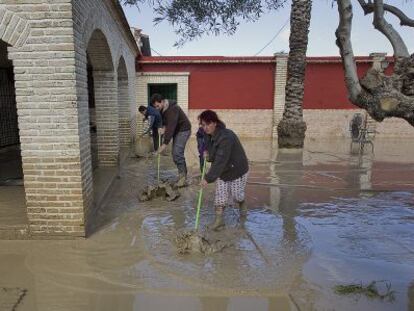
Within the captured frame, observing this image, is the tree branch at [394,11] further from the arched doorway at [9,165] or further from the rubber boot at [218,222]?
the arched doorway at [9,165]

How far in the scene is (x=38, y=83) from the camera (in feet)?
13.6

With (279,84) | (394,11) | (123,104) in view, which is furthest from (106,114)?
(279,84)

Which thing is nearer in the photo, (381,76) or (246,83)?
(381,76)

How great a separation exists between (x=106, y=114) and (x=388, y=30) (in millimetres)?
6343

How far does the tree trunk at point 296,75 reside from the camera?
448 inches

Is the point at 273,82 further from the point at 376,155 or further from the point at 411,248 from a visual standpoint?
the point at 411,248

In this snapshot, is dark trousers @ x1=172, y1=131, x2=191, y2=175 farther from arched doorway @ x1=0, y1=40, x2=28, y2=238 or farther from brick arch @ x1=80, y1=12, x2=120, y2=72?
arched doorway @ x1=0, y1=40, x2=28, y2=238

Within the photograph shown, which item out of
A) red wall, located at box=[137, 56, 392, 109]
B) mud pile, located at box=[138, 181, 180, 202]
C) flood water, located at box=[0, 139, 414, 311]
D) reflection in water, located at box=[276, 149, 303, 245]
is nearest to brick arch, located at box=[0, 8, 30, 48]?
flood water, located at box=[0, 139, 414, 311]

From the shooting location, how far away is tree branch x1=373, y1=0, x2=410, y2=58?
2.60 m

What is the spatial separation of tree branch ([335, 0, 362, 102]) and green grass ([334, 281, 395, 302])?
66.5 inches

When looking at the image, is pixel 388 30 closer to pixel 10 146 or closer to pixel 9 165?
pixel 9 165

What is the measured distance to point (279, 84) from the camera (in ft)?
49.4

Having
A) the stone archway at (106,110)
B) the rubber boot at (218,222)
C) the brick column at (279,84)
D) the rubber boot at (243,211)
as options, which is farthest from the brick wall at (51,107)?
the brick column at (279,84)

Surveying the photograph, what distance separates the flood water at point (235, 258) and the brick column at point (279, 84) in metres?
8.58
